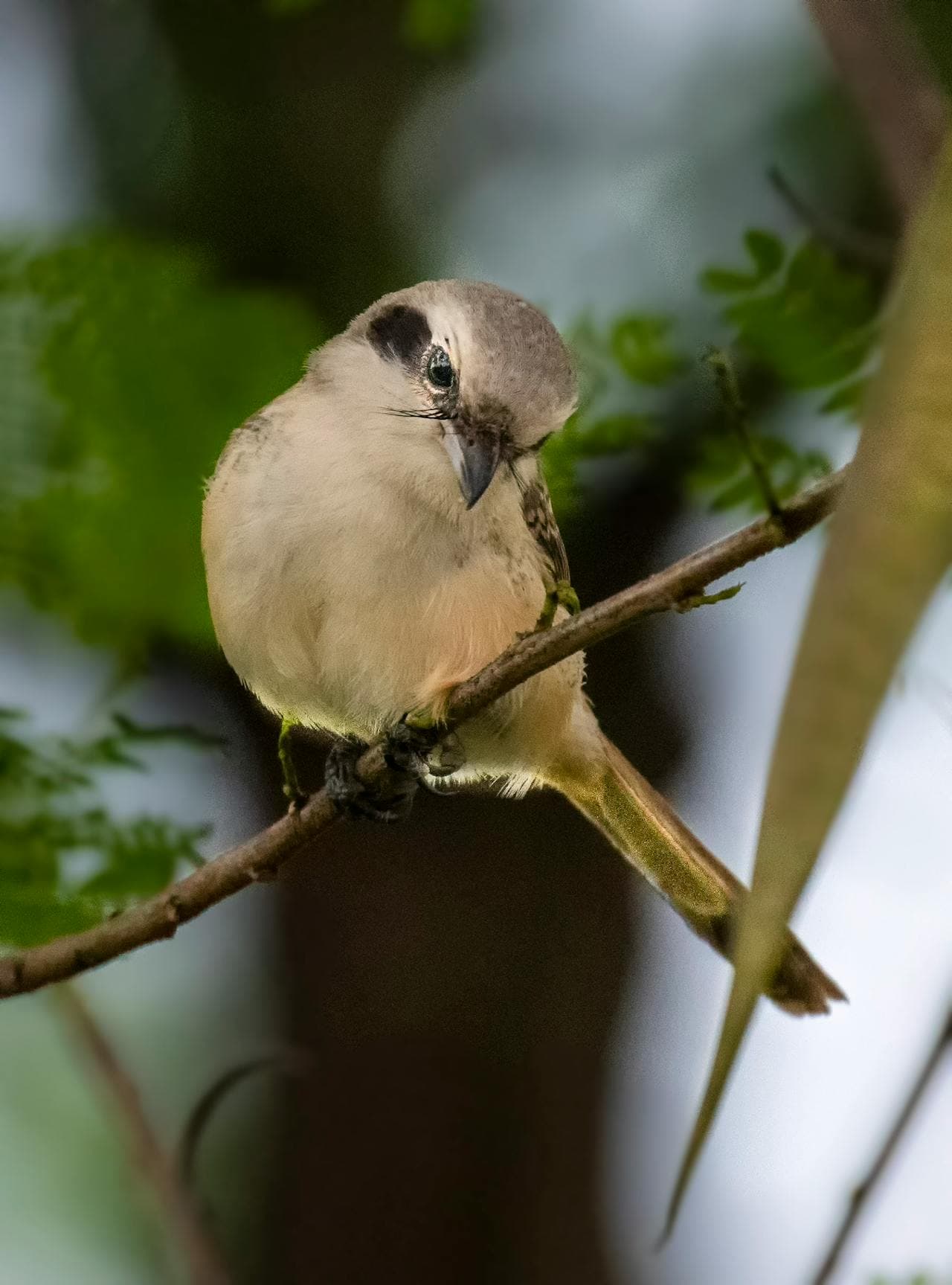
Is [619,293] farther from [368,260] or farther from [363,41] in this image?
[363,41]

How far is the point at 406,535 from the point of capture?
6.85ft

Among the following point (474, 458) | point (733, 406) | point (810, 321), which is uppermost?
point (733, 406)

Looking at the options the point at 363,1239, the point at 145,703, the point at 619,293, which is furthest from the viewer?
the point at 363,1239

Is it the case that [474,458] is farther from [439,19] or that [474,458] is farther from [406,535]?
[439,19]

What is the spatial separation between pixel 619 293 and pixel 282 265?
1238 mm

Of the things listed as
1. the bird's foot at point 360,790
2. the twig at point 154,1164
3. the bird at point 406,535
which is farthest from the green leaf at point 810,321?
the twig at point 154,1164

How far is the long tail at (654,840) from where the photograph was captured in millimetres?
2365

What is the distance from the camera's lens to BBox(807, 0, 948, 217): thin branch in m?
0.90

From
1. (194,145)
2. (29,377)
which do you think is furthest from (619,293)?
(194,145)

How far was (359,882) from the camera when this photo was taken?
3.31m

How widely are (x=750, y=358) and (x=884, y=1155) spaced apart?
0.91 meters

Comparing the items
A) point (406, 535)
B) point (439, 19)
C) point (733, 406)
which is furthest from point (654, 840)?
point (733, 406)

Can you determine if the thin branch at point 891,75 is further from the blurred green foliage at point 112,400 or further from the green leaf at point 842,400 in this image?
the blurred green foliage at point 112,400

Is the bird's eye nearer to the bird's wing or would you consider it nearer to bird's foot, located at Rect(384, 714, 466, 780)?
the bird's wing
